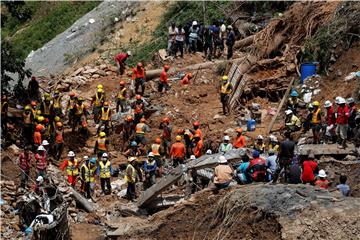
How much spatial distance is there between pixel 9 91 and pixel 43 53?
9342 millimetres

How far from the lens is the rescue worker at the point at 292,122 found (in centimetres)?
1811

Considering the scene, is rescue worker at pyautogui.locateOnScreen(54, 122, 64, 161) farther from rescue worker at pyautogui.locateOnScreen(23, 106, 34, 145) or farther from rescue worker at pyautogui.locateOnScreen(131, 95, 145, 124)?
rescue worker at pyautogui.locateOnScreen(131, 95, 145, 124)

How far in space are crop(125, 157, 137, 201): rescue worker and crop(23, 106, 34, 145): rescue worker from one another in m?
4.38

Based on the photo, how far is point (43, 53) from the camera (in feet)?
112

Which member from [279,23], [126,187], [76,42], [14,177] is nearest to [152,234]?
[126,187]

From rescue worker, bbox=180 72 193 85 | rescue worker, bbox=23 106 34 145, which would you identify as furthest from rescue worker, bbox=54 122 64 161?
rescue worker, bbox=180 72 193 85

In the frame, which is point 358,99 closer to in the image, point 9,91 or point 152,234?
point 152,234

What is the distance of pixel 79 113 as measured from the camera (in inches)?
864

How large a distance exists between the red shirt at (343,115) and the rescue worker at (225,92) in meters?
5.14

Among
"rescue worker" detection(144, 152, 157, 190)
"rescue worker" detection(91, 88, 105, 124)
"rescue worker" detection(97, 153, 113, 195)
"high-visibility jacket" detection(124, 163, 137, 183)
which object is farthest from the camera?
"rescue worker" detection(91, 88, 105, 124)

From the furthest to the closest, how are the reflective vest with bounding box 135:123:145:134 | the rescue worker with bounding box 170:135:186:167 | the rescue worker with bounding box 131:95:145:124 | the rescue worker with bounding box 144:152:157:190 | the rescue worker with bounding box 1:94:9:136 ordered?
the rescue worker with bounding box 131:95:145:124 → the rescue worker with bounding box 1:94:9:136 → the reflective vest with bounding box 135:123:145:134 → the rescue worker with bounding box 170:135:186:167 → the rescue worker with bounding box 144:152:157:190

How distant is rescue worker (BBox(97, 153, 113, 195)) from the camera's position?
18219 mm

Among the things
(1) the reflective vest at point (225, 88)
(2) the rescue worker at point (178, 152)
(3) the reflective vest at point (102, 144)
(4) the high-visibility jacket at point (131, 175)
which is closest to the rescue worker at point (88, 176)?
(4) the high-visibility jacket at point (131, 175)

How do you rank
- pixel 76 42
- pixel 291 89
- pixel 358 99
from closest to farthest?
pixel 358 99, pixel 291 89, pixel 76 42
